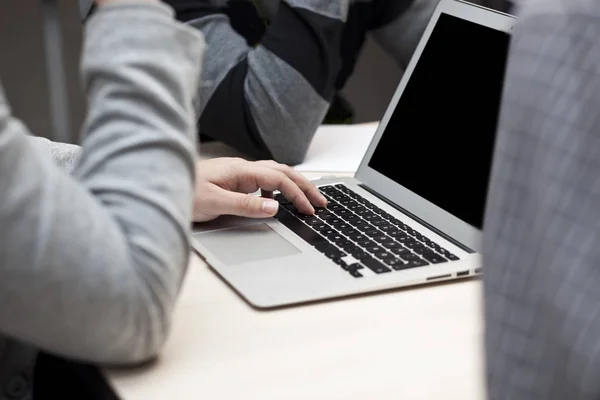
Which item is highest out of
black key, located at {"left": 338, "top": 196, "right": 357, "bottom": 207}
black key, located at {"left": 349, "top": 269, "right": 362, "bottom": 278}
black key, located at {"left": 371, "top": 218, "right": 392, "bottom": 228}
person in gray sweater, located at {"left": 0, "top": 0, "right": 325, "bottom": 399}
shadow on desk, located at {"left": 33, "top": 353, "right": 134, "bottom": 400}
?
person in gray sweater, located at {"left": 0, "top": 0, "right": 325, "bottom": 399}

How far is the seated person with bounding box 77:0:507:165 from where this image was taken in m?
1.10

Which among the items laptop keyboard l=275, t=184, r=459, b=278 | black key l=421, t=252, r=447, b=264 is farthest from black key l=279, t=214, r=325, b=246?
black key l=421, t=252, r=447, b=264

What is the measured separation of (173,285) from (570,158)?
0.29 m

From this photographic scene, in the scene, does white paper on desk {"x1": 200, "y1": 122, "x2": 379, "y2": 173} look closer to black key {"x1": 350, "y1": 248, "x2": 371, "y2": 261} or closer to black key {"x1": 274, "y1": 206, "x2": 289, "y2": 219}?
black key {"x1": 274, "y1": 206, "x2": 289, "y2": 219}

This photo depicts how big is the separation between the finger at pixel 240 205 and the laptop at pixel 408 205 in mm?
19

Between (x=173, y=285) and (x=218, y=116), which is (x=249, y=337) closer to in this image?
(x=173, y=285)

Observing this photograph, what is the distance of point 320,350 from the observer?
2.08ft

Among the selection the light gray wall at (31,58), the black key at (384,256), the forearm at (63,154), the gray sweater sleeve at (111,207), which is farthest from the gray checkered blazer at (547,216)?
the light gray wall at (31,58)

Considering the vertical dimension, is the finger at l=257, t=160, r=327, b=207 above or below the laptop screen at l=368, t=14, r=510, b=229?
below

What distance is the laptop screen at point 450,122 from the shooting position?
0.88m

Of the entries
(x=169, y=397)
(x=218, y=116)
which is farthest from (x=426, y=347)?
(x=218, y=116)

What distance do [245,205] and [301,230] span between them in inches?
2.5

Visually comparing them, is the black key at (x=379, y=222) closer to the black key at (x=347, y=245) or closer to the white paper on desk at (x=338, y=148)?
the black key at (x=347, y=245)

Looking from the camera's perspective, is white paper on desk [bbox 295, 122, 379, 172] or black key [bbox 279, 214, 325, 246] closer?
black key [bbox 279, 214, 325, 246]
